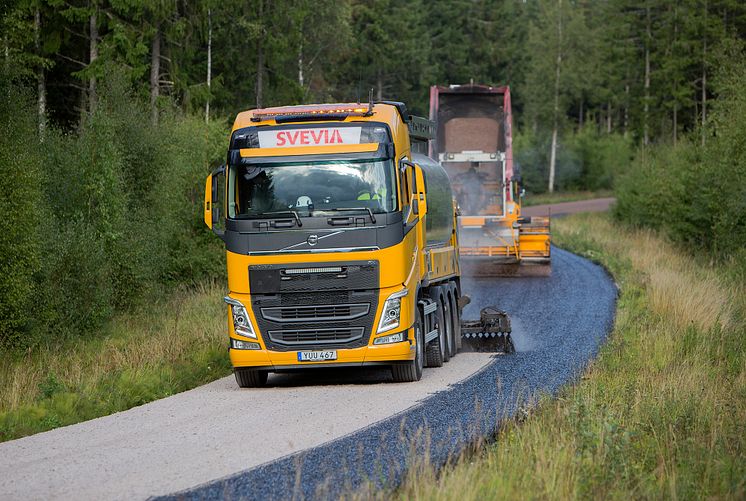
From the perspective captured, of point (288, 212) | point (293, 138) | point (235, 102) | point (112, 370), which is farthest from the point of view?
point (235, 102)

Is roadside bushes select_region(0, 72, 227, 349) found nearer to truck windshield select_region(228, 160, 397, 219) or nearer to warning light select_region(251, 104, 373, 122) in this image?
warning light select_region(251, 104, 373, 122)

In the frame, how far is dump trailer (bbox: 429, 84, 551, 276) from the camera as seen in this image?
32094 millimetres

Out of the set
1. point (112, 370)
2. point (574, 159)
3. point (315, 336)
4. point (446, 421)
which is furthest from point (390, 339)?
point (574, 159)

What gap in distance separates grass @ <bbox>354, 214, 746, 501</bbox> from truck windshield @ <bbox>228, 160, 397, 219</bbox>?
3308mm

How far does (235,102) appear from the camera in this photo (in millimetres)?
50562

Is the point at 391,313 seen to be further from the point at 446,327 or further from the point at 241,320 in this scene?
the point at 446,327

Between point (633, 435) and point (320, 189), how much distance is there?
19.7 ft

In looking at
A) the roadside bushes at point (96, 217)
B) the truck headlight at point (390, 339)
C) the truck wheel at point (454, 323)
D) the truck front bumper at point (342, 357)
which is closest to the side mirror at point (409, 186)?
the truck headlight at point (390, 339)

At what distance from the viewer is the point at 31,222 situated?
17562mm

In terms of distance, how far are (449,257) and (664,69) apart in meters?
53.6

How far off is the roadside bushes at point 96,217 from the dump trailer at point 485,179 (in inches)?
270

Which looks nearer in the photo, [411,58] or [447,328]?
[447,328]

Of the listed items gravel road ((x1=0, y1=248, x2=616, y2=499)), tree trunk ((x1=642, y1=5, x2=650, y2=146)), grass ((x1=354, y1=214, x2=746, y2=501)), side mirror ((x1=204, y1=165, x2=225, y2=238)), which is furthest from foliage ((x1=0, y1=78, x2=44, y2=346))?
tree trunk ((x1=642, y1=5, x2=650, y2=146))

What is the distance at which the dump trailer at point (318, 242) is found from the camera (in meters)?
13.9
